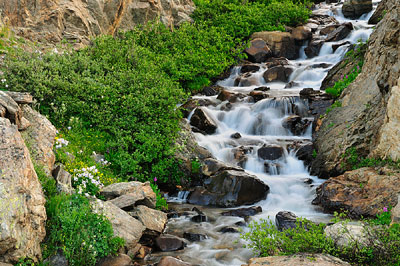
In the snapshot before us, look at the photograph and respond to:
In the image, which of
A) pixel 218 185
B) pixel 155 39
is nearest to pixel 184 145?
Answer: pixel 218 185

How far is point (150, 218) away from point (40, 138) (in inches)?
108

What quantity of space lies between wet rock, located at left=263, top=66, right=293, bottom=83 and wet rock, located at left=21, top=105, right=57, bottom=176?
11.8 meters

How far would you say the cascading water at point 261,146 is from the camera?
7.93 meters

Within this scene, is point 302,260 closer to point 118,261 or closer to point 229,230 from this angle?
point 118,261

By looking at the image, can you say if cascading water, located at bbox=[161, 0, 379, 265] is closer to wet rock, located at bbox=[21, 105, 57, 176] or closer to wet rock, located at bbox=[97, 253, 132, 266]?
wet rock, located at bbox=[97, 253, 132, 266]

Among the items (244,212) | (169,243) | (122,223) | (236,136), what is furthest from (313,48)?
(122,223)

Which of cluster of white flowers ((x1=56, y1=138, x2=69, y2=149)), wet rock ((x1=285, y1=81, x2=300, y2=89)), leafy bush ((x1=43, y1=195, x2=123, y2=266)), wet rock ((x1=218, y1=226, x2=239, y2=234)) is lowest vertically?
wet rock ((x1=218, y1=226, x2=239, y2=234))

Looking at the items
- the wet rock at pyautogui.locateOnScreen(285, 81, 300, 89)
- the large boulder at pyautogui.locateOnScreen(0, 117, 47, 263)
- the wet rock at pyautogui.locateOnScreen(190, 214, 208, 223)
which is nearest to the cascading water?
the wet rock at pyautogui.locateOnScreen(285, 81, 300, 89)

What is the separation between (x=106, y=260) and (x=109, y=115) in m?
5.20

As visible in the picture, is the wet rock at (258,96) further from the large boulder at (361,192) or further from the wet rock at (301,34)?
the wet rock at (301,34)

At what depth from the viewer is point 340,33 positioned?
2080 cm

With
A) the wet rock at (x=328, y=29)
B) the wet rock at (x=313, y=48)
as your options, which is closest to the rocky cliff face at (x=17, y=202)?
the wet rock at (x=313, y=48)

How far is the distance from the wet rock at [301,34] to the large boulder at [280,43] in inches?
12.7

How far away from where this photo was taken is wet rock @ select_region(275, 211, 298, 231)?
8047mm
